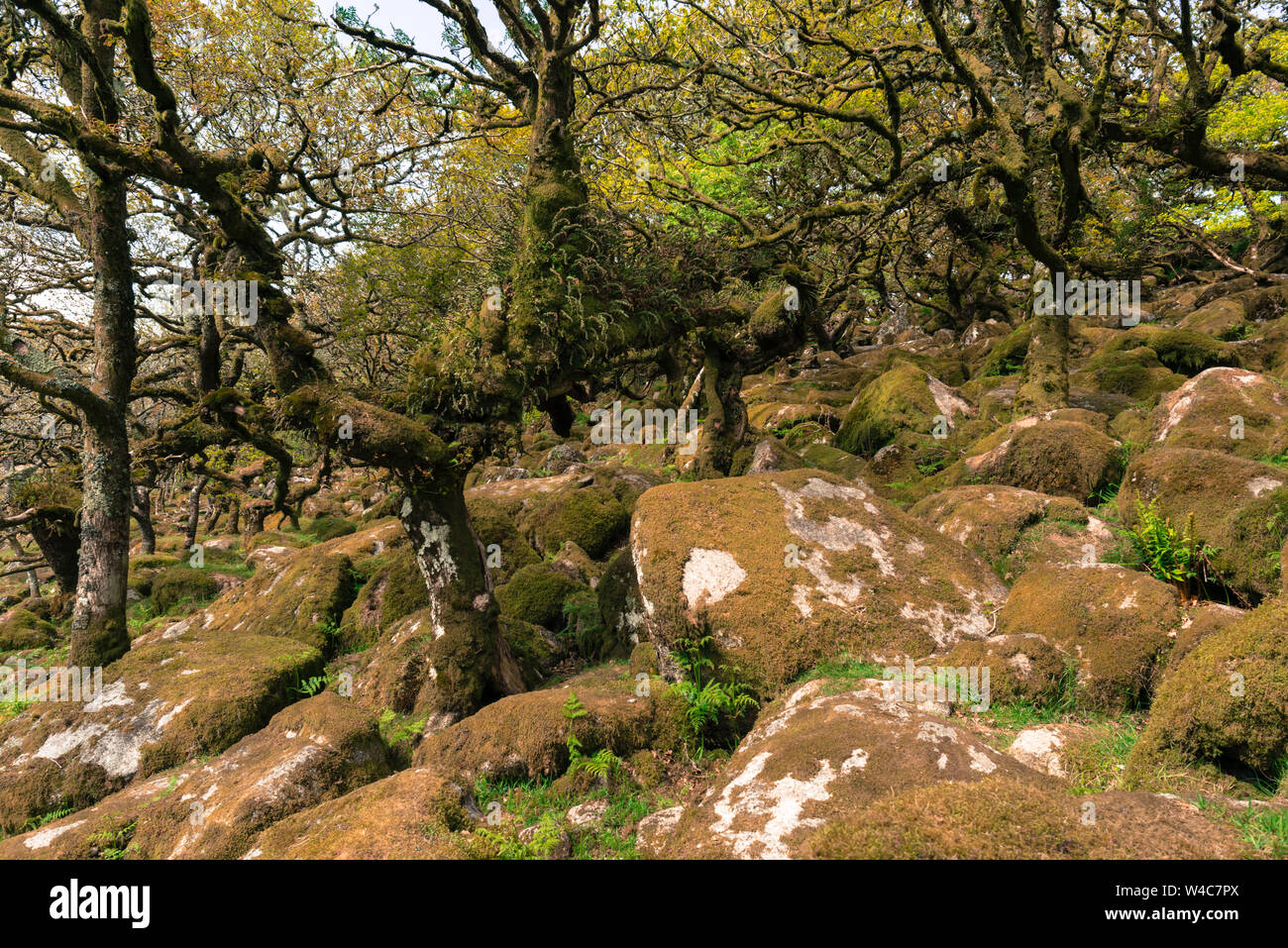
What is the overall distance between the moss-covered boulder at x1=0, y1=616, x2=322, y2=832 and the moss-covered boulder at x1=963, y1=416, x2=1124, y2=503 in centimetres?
1004

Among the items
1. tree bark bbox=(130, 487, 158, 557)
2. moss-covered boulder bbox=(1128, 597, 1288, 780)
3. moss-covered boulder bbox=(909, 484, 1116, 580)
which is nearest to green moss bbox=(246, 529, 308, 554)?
tree bark bbox=(130, 487, 158, 557)

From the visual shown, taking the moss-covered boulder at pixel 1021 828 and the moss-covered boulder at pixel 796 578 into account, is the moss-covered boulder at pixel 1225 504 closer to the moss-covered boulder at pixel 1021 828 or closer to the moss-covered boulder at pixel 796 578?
the moss-covered boulder at pixel 796 578

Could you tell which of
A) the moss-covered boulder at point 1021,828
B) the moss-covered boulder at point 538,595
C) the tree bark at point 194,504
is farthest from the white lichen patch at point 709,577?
the tree bark at point 194,504

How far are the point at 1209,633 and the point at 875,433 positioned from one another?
8467 mm

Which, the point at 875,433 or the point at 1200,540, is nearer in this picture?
the point at 1200,540

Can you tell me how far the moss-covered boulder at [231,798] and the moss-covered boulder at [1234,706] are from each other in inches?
225

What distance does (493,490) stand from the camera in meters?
12.9

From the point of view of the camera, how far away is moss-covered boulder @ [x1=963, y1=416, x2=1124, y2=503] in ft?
26.7

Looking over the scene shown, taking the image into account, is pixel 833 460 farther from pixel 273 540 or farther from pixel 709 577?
pixel 273 540

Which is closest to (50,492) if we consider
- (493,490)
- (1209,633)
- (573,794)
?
(493,490)

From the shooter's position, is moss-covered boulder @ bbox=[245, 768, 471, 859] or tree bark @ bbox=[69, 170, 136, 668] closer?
moss-covered boulder @ bbox=[245, 768, 471, 859]

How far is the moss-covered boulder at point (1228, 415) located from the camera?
746 cm

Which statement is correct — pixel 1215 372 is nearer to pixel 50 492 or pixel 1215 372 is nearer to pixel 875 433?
pixel 875 433

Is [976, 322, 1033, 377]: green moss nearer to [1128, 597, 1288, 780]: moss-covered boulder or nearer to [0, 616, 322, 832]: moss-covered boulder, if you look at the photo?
[1128, 597, 1288, 780]: moss-covered boulder
